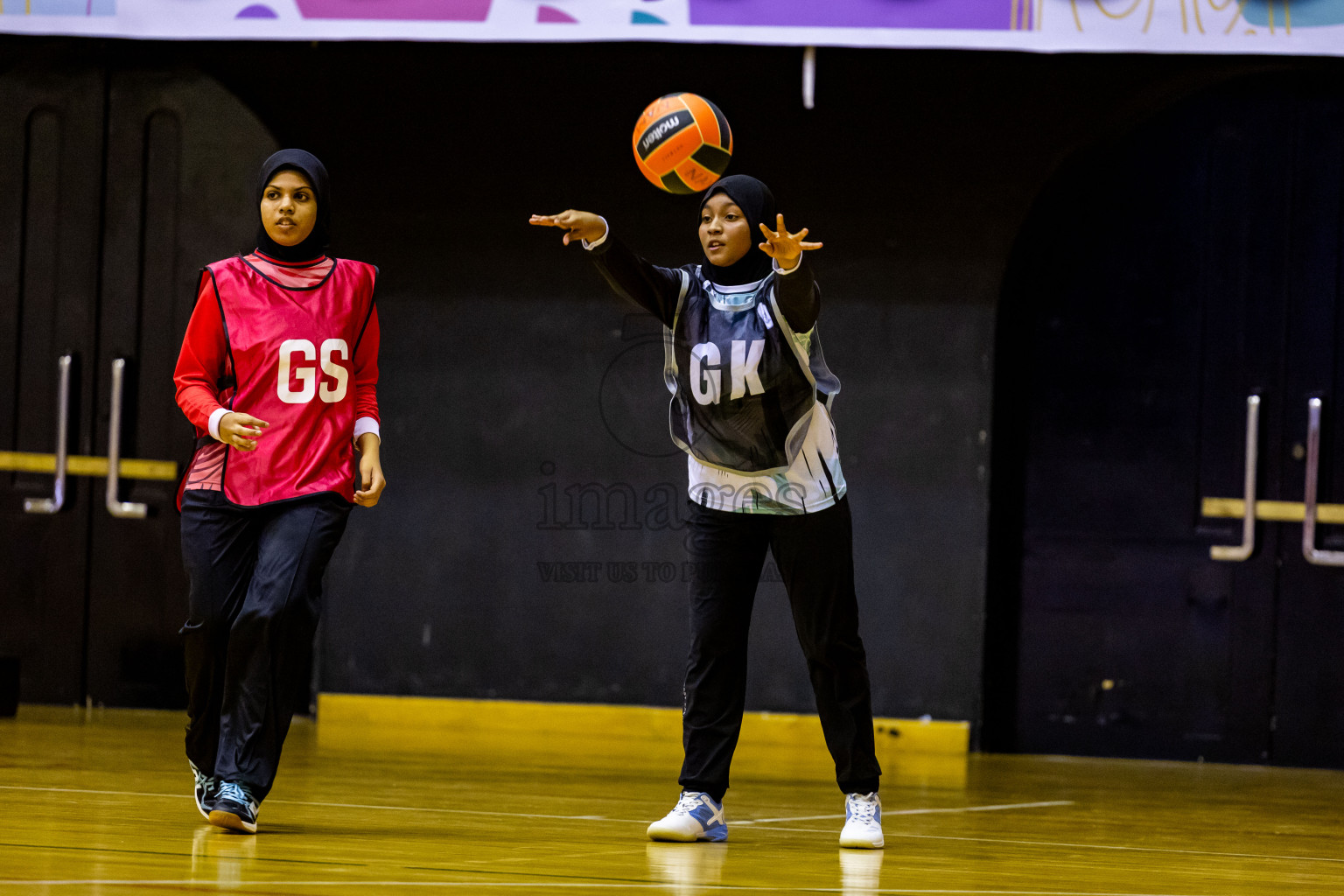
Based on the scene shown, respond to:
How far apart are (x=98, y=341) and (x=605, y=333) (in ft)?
6.87

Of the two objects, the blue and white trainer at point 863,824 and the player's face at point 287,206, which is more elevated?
the player's face at point 287,206

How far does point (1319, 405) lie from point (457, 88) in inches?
136

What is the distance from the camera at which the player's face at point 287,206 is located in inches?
139

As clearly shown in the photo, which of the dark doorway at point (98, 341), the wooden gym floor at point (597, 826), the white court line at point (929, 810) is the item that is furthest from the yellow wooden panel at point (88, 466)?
the white court line at point (929, 810)

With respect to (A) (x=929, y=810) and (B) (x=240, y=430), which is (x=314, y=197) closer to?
(B) (x=240, y=430)

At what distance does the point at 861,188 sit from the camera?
5.91m

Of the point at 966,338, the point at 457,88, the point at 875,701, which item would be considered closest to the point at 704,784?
the point at 875,701

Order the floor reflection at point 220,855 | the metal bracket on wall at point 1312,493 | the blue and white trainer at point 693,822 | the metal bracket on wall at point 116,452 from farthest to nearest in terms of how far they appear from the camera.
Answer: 1. the metal bracket on wall at point 116,452
2. the metal bracket on wall at point 1312,493
3. the blue and white trainer at point 693,822
4. the floor reflection at point 220,855

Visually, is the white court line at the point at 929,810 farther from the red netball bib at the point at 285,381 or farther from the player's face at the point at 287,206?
the player's face at the point at 287,206

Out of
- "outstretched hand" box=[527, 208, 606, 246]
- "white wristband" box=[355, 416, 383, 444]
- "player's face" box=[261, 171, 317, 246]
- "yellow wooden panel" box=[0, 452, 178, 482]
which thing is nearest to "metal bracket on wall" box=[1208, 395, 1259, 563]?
"outstretched hand" box=[527, 208, 606, 246]

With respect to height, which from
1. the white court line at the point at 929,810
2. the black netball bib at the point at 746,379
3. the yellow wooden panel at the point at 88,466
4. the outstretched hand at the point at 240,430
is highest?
the black netball bib at the point at 746,379

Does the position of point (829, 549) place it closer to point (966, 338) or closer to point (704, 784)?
point (704, 784)

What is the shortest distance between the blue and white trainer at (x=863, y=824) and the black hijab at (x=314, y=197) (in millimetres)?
1746

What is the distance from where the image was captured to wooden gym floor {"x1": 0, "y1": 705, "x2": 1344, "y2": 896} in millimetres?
2865
